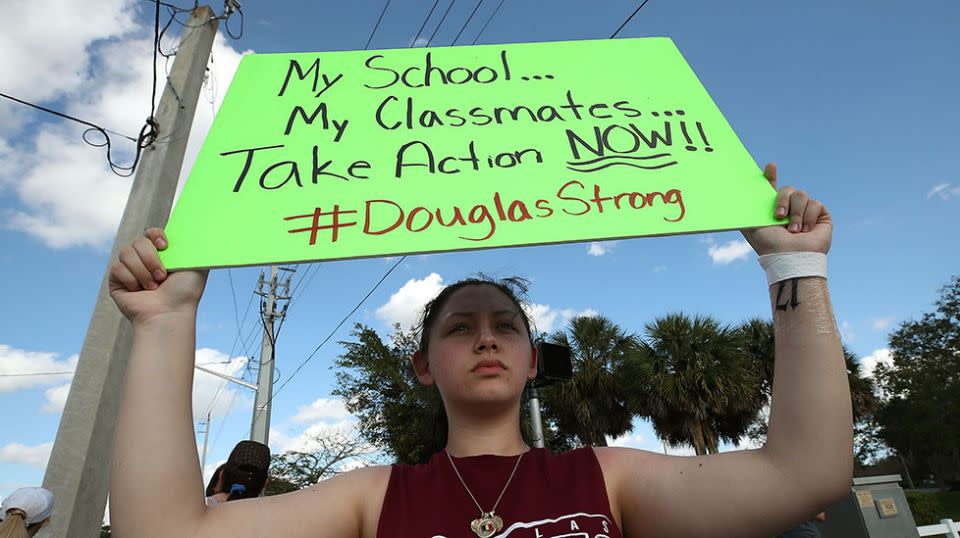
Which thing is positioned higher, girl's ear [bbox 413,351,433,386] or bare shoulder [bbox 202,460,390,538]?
girl's ear [bbox 413,351,433,386]

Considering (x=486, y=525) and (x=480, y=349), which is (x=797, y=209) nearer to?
(x=480, y=349)

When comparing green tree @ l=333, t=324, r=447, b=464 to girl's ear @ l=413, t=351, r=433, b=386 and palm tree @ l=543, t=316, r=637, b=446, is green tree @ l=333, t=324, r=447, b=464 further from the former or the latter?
girl's ear @ l=413, t=351, r=433, b=386

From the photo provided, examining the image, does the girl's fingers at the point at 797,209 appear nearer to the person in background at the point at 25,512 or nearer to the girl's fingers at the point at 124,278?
the girl's fingers at the point at 124,278

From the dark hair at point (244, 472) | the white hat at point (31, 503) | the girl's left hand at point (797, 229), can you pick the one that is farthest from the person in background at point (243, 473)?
the girl's left hand at point (797, 229)

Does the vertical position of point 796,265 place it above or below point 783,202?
below

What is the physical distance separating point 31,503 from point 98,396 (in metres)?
0.58

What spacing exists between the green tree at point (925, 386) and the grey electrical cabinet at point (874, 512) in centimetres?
2786

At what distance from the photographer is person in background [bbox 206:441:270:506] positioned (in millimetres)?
2879

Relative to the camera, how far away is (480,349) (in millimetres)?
→ 1218

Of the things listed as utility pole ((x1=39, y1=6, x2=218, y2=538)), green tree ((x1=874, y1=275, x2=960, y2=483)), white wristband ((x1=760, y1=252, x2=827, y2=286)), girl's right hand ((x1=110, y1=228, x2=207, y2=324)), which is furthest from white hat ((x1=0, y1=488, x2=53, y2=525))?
green tree ((x1=874, y1=275, x2=960, y2=483))

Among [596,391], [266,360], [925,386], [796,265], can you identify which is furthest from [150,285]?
[925,386]

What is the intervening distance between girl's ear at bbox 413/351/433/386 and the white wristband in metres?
0.89

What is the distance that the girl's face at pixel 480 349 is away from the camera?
1183mm

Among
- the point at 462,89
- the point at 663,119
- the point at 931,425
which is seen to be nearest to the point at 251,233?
the point at 462,89
